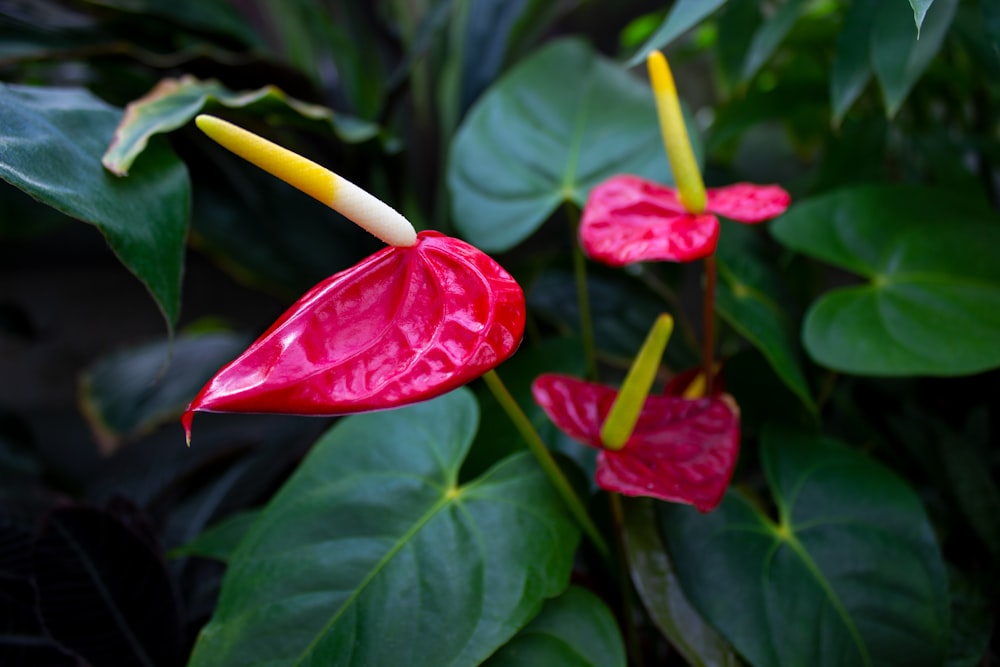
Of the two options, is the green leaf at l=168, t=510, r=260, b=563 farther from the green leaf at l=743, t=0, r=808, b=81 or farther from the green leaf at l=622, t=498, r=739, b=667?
the green leaf at l=743, t=0, r=808, b=81

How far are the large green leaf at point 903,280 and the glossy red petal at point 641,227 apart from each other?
17 cm

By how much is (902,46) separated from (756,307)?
217 millimetres

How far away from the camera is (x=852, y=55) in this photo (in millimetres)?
547

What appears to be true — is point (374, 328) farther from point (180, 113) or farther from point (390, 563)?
point (180, 113)

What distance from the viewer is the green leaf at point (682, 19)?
0.43 m

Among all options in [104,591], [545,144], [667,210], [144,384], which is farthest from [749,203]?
[144,384]

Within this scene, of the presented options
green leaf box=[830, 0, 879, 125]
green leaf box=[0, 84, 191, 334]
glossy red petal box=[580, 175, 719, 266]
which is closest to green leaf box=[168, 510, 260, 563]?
green leaf box=[0, 84, 191, 334]

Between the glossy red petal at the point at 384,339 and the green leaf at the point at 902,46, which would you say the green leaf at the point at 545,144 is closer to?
the green leaf at the point at 902,46

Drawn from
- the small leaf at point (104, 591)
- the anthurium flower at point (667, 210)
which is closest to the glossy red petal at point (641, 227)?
the anthurium flower at point (667, 210)

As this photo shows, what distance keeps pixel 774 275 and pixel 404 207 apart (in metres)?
0.44

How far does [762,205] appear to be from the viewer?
420 millimetres

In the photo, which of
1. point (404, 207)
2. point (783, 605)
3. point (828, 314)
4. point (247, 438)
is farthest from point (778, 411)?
point (247, 438)

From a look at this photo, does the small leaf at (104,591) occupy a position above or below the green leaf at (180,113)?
below

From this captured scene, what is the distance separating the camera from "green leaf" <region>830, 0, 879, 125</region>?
1.77 feet
